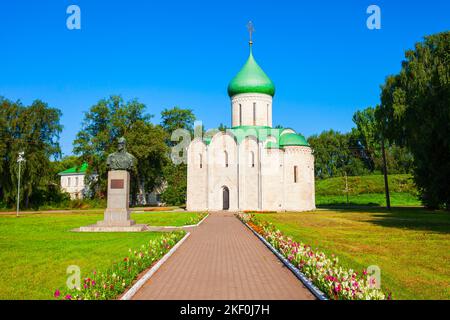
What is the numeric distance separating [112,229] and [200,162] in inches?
818

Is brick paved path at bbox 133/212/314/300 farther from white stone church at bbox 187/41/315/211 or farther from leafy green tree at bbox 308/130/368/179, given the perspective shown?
leafy green tree at bbox 308/130/368/179

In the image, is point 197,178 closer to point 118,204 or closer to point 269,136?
point 269,136

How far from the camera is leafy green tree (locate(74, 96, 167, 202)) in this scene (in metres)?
42.2

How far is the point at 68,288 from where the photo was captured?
7180 millimetres

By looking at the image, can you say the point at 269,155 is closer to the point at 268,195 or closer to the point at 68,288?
the point at 268,195

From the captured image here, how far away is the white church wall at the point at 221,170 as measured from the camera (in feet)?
121

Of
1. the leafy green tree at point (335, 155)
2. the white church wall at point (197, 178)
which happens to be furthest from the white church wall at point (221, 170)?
the leafy green tree at point (335, 155)

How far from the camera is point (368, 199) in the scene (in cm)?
5272

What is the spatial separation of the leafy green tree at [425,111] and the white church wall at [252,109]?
11156mm

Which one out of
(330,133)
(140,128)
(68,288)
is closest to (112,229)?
(68,288)

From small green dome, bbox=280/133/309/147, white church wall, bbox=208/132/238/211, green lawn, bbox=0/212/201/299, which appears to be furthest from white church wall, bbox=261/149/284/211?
green lawn, bbox=0/212/201/299

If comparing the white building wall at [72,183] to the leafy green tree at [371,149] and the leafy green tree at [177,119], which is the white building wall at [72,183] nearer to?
the leafy green tree at [177,119]

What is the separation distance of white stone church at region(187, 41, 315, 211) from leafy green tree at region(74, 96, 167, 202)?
22.1ft

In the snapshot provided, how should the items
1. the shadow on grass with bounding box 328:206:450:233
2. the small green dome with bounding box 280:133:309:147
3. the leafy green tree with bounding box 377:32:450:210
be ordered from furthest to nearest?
the small green dome with bounding box 280:133:309:147
the leafy green tree with bounding box 377:32:450:210
the shadow on grass with bounding box 328:206:450:233
